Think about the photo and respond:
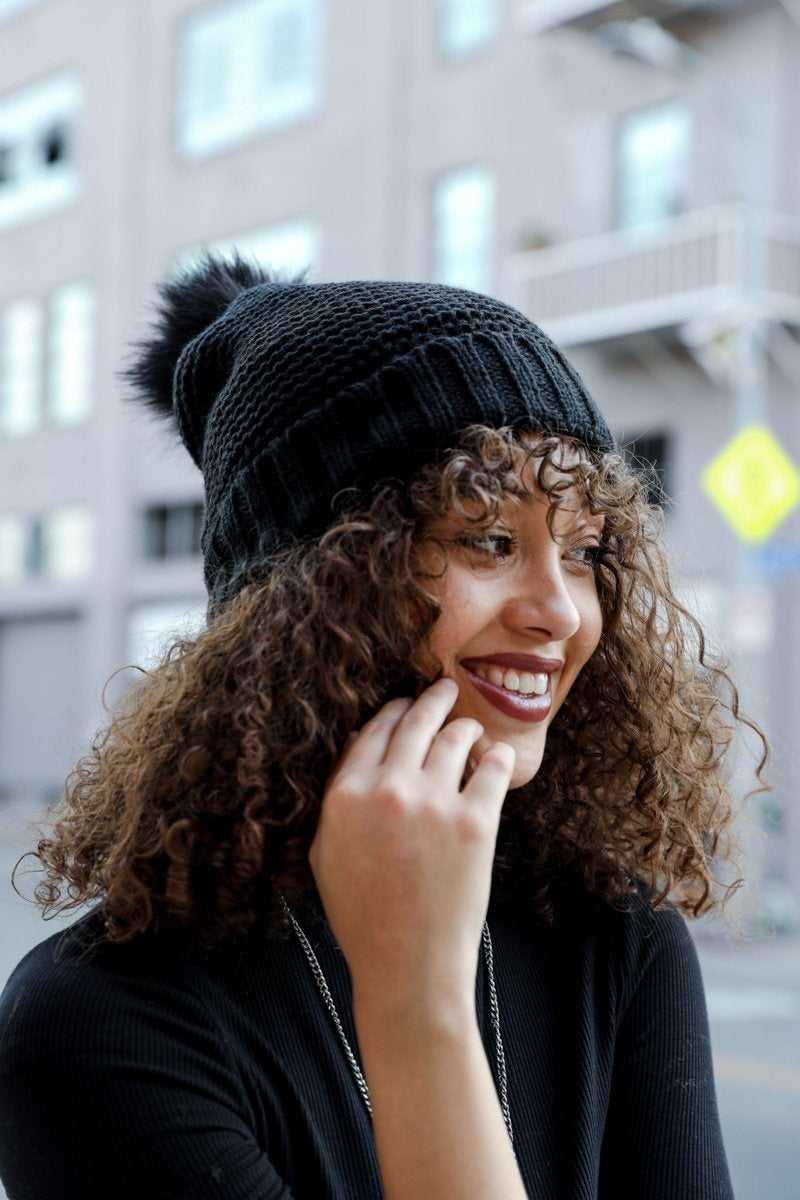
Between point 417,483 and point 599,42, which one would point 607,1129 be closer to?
point 417,483

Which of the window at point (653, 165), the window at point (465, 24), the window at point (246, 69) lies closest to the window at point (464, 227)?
the window at point (465, 24)

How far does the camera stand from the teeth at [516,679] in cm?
157

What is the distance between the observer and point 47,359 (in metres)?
19.7

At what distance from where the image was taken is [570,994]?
1.69 m

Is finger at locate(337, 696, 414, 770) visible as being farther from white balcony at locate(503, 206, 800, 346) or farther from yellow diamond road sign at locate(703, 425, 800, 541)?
white balcony at locate(503, 206, 800, 346)

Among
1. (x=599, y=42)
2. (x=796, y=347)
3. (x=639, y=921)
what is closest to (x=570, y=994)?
(x=639, y=921)

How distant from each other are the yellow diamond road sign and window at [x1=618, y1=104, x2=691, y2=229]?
4148 mm

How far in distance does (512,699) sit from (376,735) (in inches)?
7.9

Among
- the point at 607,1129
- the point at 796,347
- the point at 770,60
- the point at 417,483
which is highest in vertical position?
the point at 770,60

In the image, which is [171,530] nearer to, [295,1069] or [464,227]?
[464,227]

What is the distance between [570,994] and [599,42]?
12.7 m

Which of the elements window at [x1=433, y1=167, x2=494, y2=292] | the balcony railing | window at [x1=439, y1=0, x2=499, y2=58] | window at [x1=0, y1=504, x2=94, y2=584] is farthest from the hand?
window at [x1=0, y1=504, x2=94, y2=584]

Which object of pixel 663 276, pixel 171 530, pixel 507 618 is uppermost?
pixel 663 276

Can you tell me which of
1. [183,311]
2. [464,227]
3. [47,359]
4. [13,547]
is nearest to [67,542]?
[13,547]
